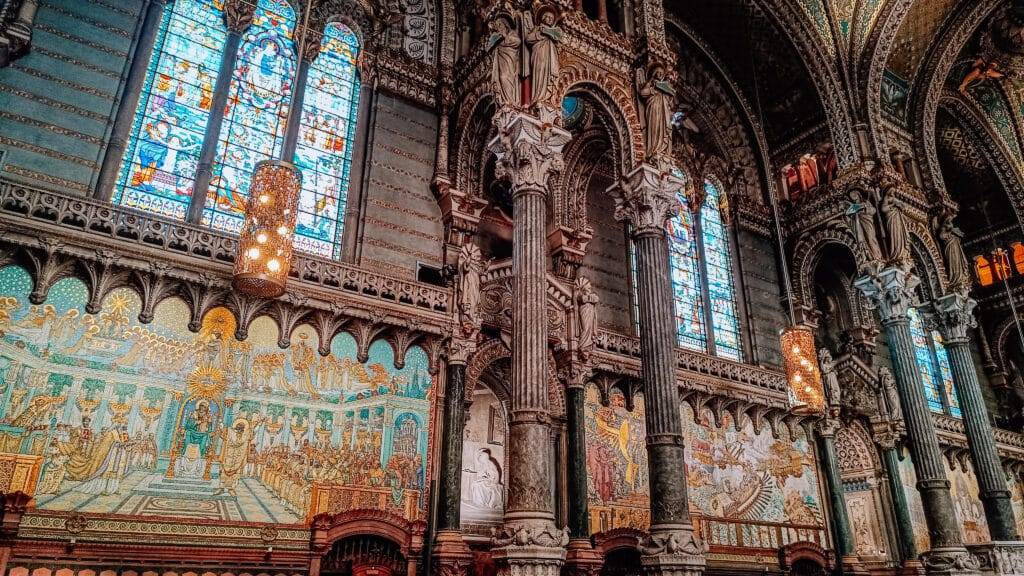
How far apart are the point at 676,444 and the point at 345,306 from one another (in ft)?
17.2

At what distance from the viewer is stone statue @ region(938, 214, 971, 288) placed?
1664cm

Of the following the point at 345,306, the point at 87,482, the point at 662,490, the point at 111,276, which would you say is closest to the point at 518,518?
the point at 662,490

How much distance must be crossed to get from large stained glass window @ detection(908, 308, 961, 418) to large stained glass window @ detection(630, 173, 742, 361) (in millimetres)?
6624

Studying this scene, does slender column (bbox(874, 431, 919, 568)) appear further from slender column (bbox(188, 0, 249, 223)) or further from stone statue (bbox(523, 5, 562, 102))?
slender column (bbox(188, 0, 249, 223))

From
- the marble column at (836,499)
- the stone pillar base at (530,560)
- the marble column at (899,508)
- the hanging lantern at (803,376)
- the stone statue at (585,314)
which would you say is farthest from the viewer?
the marble column at (899,508)

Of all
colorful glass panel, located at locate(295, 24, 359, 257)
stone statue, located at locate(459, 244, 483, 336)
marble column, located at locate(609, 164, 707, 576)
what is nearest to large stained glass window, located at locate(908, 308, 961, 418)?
marble column, located at locate(609, 164, 707, 576)

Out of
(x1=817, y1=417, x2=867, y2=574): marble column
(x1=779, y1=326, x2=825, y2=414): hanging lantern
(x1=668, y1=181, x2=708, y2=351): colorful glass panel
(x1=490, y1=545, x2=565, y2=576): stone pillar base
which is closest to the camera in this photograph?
(x1=490, y1=545, x2=565, y2=576): stone pillar base

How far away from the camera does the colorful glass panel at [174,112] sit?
31.2ft

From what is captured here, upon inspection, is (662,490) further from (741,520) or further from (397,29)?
(397,29)

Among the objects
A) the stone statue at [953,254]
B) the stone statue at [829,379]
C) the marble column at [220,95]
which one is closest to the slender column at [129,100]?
the marble column at [220,95]

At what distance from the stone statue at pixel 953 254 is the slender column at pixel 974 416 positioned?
1.55 ft

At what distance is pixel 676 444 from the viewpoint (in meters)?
Answer: 9.52

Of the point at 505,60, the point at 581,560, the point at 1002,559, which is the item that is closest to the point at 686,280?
the point at 581,560

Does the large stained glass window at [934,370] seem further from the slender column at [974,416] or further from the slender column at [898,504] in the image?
the slender column at [898,504]
